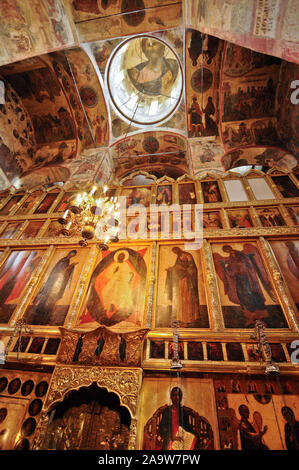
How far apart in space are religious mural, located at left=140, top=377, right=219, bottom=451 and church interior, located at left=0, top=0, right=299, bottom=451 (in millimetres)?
19

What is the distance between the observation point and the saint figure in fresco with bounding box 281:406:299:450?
8.97 ft

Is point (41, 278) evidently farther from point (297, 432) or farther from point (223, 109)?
point (223, 109)

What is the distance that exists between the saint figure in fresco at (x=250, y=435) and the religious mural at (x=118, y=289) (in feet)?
7.08

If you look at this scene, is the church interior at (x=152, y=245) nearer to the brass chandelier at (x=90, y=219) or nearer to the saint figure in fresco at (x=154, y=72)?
the brass chandelier at (x=90, y=219)

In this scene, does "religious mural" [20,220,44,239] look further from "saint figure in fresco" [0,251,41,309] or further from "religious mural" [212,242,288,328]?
"religious mural" [212,242,288,328]

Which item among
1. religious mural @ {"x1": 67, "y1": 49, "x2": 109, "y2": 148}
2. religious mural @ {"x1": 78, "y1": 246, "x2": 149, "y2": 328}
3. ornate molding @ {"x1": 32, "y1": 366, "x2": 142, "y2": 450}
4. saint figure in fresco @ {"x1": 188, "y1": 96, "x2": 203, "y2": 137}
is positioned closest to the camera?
ornate molding @ {"x1": 32, "y1": 366, "x2": 142, "y2": 450}

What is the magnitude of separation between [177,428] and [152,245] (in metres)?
3.61

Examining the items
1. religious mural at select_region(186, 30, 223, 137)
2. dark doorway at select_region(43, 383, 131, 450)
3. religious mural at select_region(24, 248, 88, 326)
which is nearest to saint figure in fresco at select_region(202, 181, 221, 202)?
religious mural at select_region(24, 248, 88, 326)

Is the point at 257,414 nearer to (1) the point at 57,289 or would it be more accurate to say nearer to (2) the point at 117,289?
(2) the point at 117,289

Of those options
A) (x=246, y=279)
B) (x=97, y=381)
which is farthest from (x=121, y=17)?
(x=97, y=381)

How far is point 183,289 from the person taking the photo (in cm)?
475

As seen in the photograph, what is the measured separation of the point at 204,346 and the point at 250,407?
98 centimetres

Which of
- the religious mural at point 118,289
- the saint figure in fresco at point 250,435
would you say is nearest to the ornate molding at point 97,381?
the religious mural at point 118,289

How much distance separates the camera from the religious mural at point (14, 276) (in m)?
5.02
